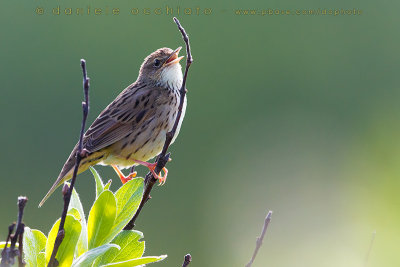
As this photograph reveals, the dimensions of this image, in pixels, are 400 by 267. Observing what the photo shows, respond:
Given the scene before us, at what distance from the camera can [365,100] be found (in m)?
12.9

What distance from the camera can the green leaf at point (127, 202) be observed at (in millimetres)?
2139

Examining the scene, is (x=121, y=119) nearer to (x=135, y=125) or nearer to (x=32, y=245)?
(x=135, y=125)

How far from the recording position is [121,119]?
196 inches

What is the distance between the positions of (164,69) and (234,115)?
754 centimetres

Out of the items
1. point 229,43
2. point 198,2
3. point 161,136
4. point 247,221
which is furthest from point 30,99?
point 161,136

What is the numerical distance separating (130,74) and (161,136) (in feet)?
25.4

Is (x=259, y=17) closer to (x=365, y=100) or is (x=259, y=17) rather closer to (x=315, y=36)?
(x=315, y=36)

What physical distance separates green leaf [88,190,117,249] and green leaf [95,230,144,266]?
0.04m

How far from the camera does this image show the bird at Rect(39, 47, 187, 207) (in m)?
4.71

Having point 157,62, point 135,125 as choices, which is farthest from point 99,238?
point 157,62

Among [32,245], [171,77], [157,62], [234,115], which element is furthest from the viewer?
[234,115]

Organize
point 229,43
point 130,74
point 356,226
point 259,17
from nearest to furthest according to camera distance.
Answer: point 356,226 < point 130,74 < point 229,43 < point 259,17

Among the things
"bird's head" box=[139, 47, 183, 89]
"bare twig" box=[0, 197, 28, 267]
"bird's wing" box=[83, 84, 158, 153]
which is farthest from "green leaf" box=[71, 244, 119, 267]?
"bird's head" box=[139, 47, 183, 89]

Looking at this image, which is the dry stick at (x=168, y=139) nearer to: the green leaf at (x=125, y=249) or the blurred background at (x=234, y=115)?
the green leaf at (x=125, y=249)
